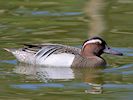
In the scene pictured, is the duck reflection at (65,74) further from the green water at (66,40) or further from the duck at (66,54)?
the duck at (66,54)

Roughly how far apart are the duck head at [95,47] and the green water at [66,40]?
0.25 metres

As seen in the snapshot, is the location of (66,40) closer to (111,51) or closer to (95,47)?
(95,47)

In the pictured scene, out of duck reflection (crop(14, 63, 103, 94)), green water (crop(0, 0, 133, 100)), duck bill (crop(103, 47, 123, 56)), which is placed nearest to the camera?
green water (crop(0, 0, 133, 100))

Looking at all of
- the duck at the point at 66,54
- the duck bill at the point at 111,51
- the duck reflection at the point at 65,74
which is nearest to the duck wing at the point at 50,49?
the duck at the point at 66,54

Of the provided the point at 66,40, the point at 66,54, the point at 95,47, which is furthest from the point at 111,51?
the point at 66,40

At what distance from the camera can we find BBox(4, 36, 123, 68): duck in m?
13.2

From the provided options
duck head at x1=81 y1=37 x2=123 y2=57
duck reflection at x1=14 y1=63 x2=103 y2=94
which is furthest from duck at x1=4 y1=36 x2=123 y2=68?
duck reflection at x1=14 y1=63 x2=103 y2=94

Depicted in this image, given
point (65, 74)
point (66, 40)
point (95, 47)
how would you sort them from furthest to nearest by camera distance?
point (66, 40) → point (95, 47) → point (65, 74)

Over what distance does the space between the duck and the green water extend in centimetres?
17

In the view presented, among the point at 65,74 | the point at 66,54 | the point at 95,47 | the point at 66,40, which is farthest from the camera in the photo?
the point at 66,40

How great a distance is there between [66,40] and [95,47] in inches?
60.7

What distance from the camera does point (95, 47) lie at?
13477 mm

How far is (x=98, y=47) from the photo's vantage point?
13.5m

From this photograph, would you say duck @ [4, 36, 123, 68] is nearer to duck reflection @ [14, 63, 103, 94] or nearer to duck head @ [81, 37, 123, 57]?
duck head @ [81, 37, 123, 57]
